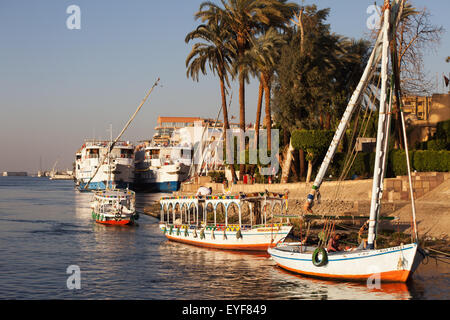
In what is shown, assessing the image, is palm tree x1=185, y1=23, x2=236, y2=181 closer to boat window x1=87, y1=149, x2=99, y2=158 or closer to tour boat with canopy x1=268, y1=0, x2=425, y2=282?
tour boat with canopy x1=268, y1=0, x2=425, y2=282

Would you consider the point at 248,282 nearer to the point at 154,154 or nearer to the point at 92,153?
the point at 154,154

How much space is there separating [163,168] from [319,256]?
336 ft

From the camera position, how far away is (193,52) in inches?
2443

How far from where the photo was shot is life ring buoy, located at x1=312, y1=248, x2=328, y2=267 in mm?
25500

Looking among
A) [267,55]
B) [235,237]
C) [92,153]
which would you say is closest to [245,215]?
[235,237]

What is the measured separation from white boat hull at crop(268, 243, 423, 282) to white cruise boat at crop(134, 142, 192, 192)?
3840 inches

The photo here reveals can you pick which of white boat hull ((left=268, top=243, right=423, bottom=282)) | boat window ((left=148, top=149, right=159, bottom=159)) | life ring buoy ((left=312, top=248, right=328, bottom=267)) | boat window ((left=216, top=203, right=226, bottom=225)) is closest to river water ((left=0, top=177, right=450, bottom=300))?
white boat hull ((left=268, top=243, right=423, bottom=282))

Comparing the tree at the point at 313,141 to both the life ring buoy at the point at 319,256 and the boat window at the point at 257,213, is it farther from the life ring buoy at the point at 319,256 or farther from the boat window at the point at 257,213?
the life ring buoy at the point at 319,256

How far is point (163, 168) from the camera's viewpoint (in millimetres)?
126562

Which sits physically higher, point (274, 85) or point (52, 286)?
point (274, 85)

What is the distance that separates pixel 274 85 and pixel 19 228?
91.2 feet

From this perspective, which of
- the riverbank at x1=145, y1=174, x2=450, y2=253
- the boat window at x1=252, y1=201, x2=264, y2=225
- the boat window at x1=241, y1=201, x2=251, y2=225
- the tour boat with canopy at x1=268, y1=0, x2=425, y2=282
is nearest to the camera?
the tour boat with canopy at x1=268, y1=0, x2=425, y2=282
